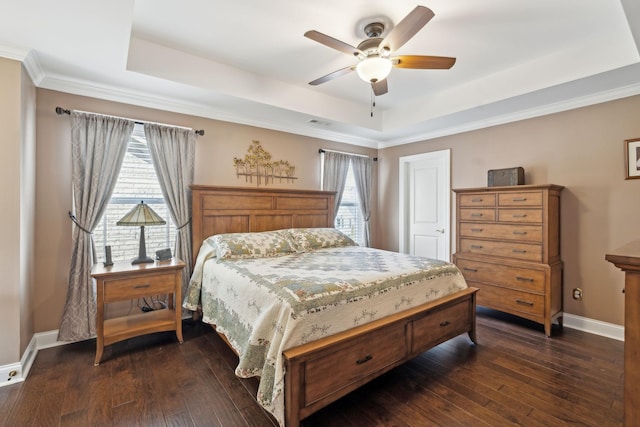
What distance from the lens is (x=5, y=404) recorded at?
1956 millimetres

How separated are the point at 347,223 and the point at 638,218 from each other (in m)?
3.36

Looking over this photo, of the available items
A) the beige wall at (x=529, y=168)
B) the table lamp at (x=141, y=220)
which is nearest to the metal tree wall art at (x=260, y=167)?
the beige wall at (x=529, y=168)

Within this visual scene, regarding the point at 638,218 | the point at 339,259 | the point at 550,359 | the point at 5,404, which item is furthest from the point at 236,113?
the point at 638,218

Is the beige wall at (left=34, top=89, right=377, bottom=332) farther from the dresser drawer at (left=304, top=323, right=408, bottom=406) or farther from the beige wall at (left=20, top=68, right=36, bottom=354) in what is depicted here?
the dresser drawer at (left=304, top=323, right=408, bottom=406)

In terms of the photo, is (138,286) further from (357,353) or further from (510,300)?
(510,300)

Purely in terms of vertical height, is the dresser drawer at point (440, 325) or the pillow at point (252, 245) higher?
the pillow at point (252, 245)

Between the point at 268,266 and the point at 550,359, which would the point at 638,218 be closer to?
the point at 550,359

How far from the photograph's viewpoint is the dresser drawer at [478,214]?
136 inches

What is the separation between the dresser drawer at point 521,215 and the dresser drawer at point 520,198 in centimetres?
7

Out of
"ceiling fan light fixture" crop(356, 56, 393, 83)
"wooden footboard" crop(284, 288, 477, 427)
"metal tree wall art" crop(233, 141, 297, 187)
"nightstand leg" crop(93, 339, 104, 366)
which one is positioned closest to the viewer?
"wooden footboard" crop(284, 288, 477, 427)

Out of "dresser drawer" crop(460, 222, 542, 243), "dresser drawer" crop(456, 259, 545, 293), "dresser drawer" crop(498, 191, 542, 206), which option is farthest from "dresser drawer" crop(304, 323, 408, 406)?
"dresser drawer" crop(498, 191, 542, 206)

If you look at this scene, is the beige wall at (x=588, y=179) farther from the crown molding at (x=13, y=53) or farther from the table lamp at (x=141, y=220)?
the crown molding at (x=13, y=53)

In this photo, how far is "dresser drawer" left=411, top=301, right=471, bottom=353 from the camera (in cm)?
233

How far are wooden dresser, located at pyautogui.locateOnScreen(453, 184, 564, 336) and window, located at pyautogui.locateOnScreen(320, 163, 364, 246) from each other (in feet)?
5.71
